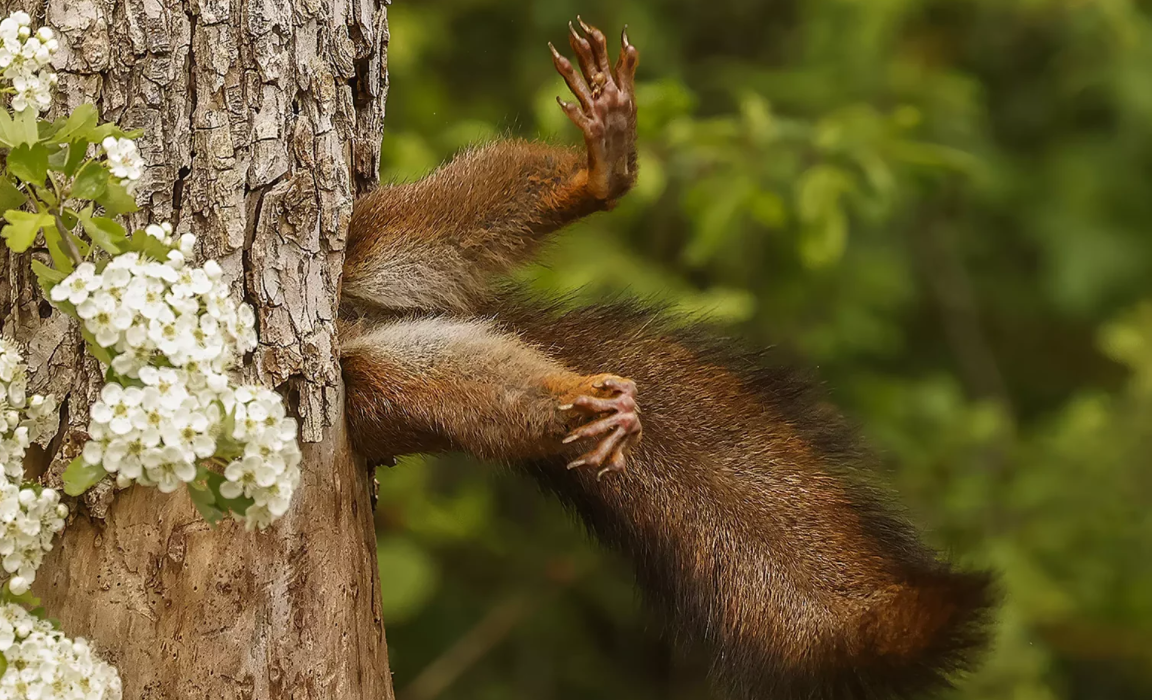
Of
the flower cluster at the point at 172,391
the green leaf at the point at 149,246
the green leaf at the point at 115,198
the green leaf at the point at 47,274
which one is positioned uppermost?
the green leaf at the point at 115,198

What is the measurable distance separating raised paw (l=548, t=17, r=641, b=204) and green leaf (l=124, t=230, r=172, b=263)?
83 centimetres

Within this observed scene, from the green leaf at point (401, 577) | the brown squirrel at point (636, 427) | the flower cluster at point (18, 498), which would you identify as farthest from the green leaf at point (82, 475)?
the green leaf at point (401, 577)

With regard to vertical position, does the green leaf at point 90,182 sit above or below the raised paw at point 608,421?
above

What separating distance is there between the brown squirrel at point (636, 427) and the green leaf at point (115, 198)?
54 cm

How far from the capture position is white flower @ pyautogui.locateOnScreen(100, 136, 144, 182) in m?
1.50

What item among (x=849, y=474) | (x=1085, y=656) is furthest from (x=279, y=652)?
(x=1085, y=656)

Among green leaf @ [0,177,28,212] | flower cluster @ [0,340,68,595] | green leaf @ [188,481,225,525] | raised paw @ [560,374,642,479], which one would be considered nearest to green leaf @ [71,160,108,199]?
→ green leaf @ [0,177,28,212]

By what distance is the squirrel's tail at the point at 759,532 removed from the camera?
200cm

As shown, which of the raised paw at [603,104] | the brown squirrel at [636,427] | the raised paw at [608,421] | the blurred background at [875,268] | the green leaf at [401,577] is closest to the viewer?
the raised paw at [608,421]

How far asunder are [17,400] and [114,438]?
0.28 m

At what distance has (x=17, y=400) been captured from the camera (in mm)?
1581

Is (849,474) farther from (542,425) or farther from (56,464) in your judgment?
(56,464)

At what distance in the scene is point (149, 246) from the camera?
147 centimetres

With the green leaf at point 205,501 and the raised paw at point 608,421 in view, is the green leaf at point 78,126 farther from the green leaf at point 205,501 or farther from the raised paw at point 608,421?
the raised paw at point 608,421
